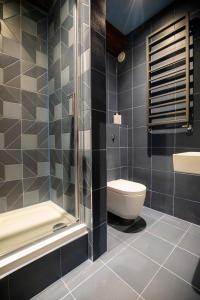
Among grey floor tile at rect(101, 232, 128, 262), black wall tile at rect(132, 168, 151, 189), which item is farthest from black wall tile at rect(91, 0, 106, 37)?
grey floor tile at rect(101, 232, 128, 262)

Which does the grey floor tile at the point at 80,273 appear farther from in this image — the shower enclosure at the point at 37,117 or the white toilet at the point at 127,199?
the white toilet at the point at 127,199

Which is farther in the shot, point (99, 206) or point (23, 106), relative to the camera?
point (23, 106)

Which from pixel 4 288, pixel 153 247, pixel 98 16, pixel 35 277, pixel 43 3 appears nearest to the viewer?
pixel 4 288

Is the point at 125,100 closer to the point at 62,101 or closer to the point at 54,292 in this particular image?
the point at 62,101

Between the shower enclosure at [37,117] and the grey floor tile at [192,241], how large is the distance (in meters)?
1.01

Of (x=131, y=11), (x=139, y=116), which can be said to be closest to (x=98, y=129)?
(x=139, y=116)

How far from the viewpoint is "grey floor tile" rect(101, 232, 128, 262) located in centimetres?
126

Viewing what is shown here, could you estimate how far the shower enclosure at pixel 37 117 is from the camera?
1.44 m

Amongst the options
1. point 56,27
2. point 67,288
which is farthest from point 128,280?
point 56,27

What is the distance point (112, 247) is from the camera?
53.6 inches

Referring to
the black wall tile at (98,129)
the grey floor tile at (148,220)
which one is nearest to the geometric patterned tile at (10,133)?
the black wall tile at (98,129)

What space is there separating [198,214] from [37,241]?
5.27 feet

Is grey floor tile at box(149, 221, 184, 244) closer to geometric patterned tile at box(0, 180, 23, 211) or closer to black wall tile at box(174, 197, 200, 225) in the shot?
black wall tile at box(174, 197, 200, 225)

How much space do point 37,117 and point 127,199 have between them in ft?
4.41
